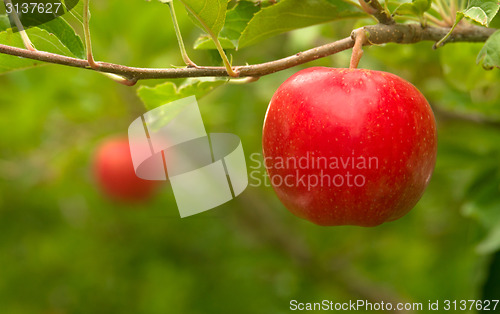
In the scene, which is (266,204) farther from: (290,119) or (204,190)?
(290,119)

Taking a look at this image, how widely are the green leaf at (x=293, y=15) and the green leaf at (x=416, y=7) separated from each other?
10 cm

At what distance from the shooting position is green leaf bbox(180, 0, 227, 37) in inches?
35.5

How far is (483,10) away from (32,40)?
0.71m

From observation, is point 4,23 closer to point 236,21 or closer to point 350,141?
point 236,21

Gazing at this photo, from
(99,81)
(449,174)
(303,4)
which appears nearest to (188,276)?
(99,81)

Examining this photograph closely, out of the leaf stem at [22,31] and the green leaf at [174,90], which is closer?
the leaf stem at [22,31]

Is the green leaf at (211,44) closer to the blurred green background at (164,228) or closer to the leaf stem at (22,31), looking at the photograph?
the leaf stem at (22,31)

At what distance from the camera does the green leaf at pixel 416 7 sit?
918 mm

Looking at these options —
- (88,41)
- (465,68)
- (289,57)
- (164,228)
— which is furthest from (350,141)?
(164,228)

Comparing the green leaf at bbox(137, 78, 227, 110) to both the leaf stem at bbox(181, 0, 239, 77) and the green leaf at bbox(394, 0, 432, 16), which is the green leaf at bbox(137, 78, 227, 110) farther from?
the green leaf at bbox(394, 0, 432, 16)

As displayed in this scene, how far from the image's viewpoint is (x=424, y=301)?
2.40 metres

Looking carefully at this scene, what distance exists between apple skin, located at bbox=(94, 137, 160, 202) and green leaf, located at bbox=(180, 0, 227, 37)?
2.03 m

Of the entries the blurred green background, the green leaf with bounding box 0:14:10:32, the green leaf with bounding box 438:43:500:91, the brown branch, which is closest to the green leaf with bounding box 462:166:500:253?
the green leaf with bounding box 438:43:500:91

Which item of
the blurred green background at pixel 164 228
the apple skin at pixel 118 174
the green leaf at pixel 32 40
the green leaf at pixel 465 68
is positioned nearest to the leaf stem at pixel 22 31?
the green leaf at pixel 32 40
